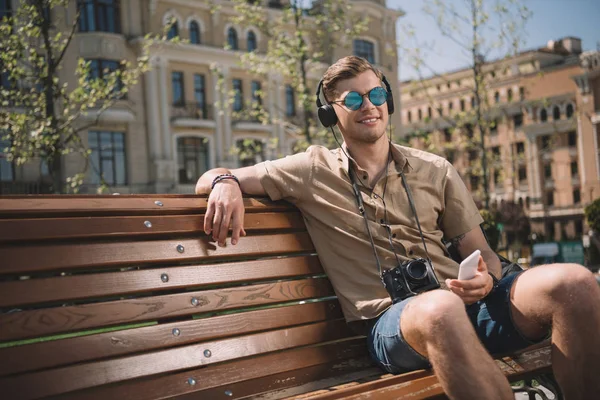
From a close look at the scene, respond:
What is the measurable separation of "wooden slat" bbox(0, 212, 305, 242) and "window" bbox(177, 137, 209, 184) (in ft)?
110

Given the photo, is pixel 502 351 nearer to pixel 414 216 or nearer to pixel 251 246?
pixel 414 216

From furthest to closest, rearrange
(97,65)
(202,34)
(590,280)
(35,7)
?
(202,34)
(97,65)
(35,7)
(590,280)

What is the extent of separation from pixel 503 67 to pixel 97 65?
19204 mm

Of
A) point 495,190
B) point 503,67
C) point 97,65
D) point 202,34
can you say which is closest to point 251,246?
point 503,67

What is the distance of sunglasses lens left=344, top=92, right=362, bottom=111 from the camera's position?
3.61 metres

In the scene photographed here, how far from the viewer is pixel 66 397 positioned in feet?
8.81

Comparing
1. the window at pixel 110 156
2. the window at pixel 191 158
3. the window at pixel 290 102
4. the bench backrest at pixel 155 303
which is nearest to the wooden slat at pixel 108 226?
the bench backrest at pixel 155 303

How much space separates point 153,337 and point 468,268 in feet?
4.27

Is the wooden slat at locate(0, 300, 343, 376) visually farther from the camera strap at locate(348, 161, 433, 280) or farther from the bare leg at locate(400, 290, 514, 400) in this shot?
the bare leg at locate(400, 290, 514, 400)

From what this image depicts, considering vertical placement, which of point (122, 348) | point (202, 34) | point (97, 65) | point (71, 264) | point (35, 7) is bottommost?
point (122, 348)

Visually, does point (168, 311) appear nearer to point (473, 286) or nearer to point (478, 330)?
point (473, 286)

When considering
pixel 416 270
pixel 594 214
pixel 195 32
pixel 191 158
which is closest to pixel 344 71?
pixel 416 270

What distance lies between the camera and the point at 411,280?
3207 millimetres

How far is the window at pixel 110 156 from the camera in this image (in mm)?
33844
